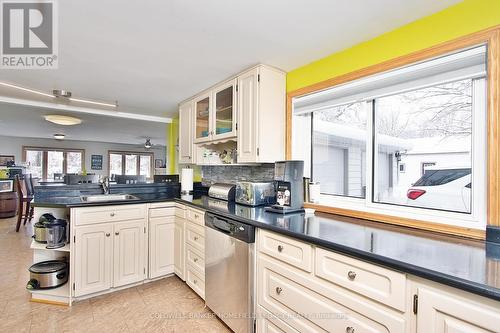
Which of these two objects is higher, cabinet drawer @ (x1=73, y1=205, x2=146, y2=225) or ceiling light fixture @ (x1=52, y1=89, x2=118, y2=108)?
ceiling light fixture @ (x1=52, y1=89, x2=118, y2=108)

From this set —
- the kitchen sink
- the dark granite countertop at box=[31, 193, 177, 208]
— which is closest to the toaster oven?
the dark granite countertop at box=[31, 193, 177, 208]

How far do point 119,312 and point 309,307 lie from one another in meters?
1.72

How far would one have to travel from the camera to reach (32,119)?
16.0 feet

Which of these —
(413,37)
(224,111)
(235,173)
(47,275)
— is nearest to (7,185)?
(47,275)

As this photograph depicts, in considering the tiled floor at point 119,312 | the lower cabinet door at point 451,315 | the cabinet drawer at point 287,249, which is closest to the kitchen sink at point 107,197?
the tiled floor at point 119,312

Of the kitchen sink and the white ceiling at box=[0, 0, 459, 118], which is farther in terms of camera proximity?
the kitchen sink

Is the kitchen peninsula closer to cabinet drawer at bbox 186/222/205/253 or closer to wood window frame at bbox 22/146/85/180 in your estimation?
cabinet drawer at bbox 186/222/205/253

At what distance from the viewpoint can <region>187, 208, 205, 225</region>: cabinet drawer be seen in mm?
2213

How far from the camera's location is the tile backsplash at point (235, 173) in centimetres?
254

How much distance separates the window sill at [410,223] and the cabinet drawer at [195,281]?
4.13 feet

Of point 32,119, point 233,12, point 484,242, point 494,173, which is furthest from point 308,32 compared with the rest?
point 32,119

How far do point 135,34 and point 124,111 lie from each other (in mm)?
2586

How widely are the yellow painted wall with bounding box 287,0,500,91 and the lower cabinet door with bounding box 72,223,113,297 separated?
2.40m

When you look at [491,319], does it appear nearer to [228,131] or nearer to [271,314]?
[271,314]
